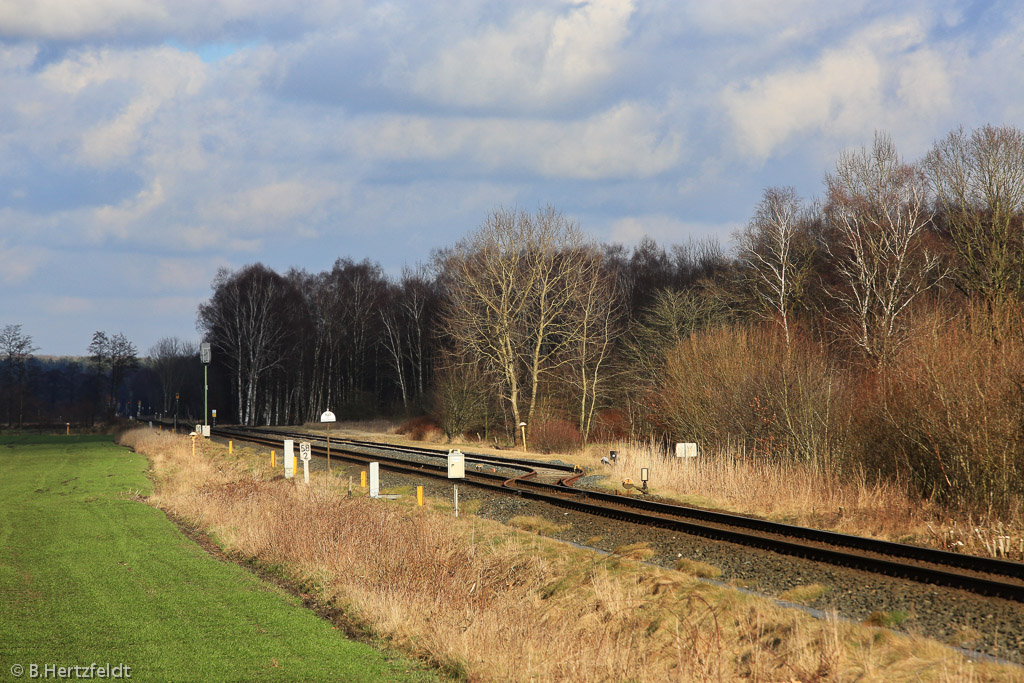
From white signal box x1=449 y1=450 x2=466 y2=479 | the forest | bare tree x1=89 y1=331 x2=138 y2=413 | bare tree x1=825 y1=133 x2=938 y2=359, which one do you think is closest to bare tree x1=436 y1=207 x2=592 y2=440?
the forest

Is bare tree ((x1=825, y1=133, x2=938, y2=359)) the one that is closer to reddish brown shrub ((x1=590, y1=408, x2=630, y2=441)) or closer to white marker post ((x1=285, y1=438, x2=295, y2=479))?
reddish brown shrub ((x1=590, y1=408, x2=630, y2=441))

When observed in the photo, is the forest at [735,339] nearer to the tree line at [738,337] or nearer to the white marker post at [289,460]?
the tree line at [738,337]

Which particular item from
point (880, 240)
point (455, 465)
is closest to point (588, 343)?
point (880, 240)

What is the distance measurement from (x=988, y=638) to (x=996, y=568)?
102 inches

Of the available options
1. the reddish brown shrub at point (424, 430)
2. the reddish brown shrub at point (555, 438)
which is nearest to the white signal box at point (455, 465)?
the reddish brown shrub at point (555, 438)

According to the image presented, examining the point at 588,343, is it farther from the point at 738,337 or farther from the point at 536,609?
the point at 536,609

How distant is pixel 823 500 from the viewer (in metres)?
15.6

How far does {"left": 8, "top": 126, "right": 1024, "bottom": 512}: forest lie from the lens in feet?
48.8

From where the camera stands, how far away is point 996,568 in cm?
1012

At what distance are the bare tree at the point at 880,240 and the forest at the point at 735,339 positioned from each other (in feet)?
0.42

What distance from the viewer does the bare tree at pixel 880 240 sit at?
34.2 meters

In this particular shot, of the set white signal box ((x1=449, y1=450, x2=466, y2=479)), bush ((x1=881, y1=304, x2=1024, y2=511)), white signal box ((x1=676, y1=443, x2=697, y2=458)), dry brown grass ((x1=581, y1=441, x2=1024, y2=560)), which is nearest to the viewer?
dry brown grass ((x1=581, y1=441, x2=1024, y2=560))

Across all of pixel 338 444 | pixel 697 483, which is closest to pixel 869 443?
pixel 697 483

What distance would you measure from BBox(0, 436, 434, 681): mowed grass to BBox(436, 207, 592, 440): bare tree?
2587 centimetres
